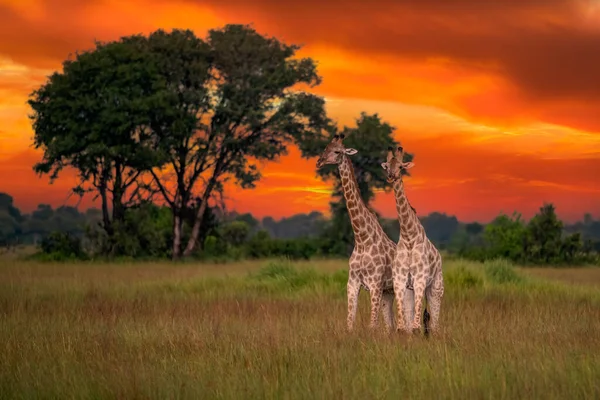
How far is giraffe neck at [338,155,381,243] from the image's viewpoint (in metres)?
12.2

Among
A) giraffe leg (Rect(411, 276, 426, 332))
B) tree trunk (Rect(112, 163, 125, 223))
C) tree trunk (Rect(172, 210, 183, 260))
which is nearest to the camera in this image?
giraffe leg (Rect(411, 276, 426, 332))

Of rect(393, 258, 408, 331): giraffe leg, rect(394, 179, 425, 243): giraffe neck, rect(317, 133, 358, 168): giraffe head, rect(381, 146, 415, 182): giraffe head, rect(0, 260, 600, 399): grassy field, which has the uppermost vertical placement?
rect(317, 133, 358, 168): giraffe head

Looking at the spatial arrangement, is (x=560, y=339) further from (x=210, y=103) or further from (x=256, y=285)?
(x=210, y=103)

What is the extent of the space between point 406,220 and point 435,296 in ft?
4.44

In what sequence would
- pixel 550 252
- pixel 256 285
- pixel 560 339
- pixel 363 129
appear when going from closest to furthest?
pixel 560 339, pixel 256 285, pixel 550 252, pixel 363 129

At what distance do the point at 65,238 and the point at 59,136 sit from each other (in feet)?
18.8

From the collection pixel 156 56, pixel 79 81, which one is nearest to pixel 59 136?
pixel 79 81

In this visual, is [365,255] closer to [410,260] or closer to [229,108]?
[410,260]

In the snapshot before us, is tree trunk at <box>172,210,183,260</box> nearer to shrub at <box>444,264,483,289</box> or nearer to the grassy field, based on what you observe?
the grassy field

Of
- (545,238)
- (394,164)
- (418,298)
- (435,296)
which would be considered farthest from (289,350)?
(545,238)

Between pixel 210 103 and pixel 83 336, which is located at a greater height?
pixel 210 103

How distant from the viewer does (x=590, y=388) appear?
8.38m

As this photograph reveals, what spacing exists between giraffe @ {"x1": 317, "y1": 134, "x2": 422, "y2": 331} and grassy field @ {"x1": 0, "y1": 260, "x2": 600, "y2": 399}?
619 mm

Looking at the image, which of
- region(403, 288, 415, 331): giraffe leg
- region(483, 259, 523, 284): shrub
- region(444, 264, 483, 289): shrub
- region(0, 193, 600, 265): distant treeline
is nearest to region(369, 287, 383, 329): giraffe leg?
region(403, 288, 415, 331): giraffe leg
